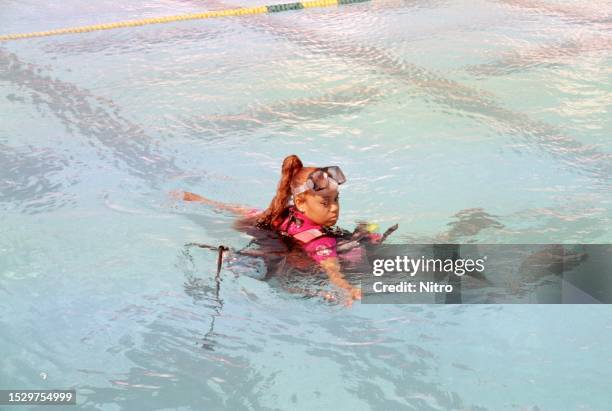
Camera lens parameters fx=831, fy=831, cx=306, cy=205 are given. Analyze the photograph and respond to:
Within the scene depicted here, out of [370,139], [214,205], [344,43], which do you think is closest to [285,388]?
[214,205]

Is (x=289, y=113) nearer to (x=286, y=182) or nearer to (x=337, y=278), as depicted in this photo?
(x=286, y=182)

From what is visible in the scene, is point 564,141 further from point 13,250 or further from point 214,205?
point 13,250

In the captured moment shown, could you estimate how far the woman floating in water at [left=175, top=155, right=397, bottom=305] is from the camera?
8.77ft

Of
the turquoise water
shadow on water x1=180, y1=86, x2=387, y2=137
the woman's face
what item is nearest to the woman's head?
the woman's face

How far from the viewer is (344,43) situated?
19.4ft

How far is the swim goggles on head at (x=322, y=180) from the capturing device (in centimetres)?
267

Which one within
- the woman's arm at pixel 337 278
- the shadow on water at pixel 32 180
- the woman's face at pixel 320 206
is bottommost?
the woman's arm at pixel 337 278

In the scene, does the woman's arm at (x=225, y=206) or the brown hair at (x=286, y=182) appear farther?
the woman's arm at (x=225, y=206)

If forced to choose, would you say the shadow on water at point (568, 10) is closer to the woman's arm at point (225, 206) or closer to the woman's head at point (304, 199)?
the woman's arm at point (225, 206)

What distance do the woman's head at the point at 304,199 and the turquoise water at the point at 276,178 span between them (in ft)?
0.94

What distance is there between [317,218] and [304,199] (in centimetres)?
7

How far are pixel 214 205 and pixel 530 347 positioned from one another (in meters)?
1.40

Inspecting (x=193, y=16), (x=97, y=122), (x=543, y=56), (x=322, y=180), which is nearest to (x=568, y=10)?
(x=543, y=56)

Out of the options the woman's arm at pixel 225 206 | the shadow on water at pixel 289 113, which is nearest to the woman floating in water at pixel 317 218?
the woman's arm at pixel 225 206
